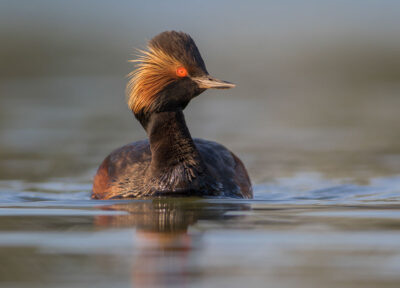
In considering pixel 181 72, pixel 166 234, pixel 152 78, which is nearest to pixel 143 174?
pixel 152 78

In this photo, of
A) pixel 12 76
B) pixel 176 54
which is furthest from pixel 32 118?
pixel 176 54

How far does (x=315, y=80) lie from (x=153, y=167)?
17949 millimetres

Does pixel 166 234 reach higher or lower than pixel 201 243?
higher

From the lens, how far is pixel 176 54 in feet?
36.5

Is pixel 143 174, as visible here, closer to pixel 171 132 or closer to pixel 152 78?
pixel 171 132

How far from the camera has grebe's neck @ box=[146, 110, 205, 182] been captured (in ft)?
36.8

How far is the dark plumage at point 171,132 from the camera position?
436 inches

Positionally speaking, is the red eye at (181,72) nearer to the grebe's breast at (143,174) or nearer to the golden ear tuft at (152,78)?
the golden ear tuft at (152,78)


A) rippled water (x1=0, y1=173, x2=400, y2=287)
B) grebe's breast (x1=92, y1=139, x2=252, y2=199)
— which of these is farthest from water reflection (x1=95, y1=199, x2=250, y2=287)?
grebe's breast (x1=92, y1=139, x2=252, y2=199)

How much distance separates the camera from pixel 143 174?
11.5 meters

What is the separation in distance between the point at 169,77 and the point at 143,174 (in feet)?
4.12

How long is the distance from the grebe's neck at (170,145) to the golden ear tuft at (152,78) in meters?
0.23

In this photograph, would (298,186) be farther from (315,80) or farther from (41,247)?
(315,80)

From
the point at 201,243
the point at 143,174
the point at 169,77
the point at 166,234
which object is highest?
the point at 169,77
